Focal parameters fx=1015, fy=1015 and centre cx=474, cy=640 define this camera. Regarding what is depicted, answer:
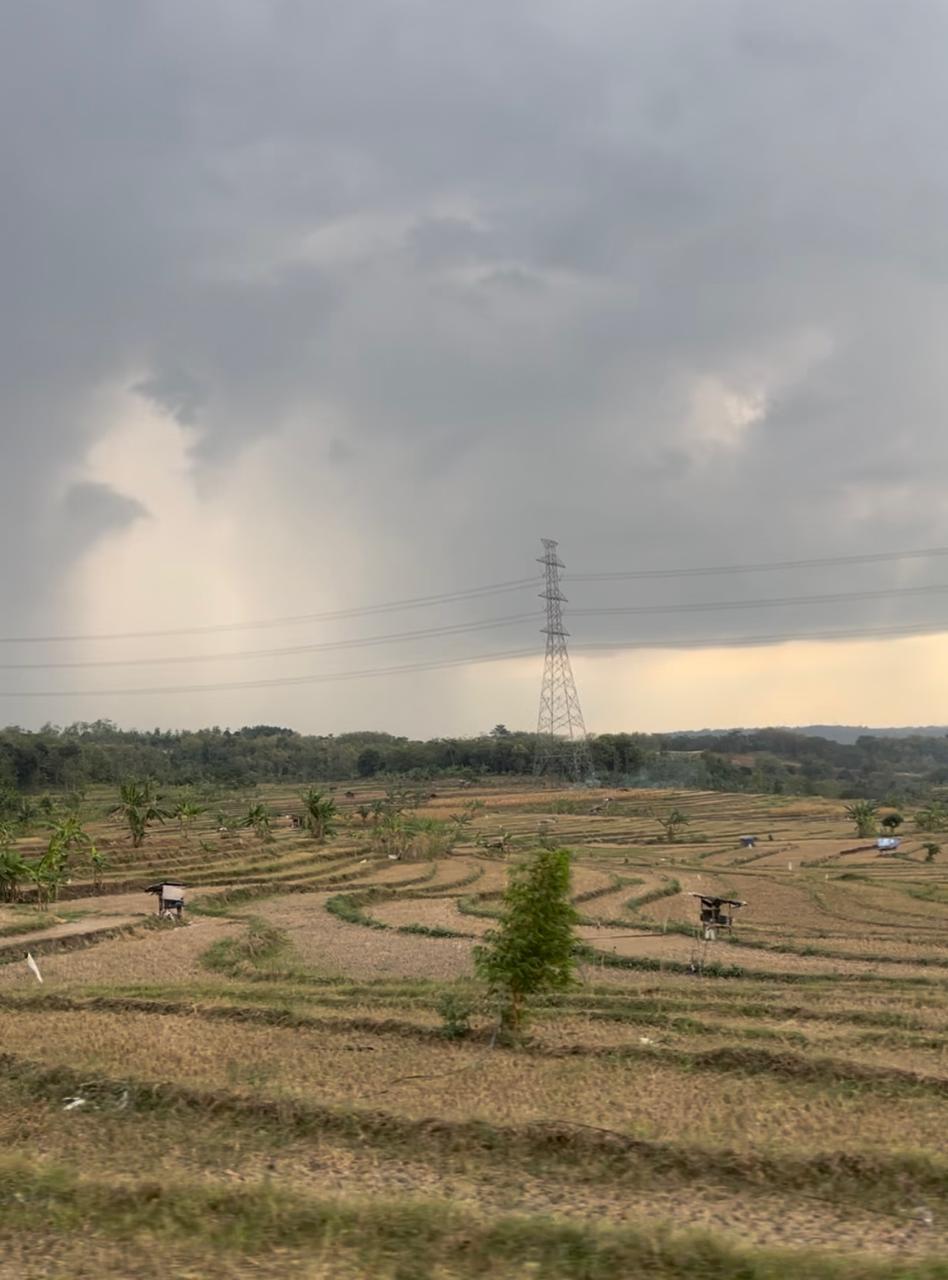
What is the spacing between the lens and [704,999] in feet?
72.3

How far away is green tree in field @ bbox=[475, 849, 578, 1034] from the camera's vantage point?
17453 millimetres

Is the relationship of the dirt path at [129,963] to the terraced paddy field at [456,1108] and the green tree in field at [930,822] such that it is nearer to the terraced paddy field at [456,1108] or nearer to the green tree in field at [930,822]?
the terraced paddy field at [456,1108]

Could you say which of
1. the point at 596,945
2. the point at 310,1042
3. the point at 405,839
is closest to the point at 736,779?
the point at 405,839

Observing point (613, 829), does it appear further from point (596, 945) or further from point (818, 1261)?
point (818, 1261)

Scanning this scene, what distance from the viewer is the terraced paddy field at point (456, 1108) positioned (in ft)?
29.7

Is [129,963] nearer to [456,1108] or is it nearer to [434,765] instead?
[456,1108]

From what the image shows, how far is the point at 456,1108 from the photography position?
44.2ft

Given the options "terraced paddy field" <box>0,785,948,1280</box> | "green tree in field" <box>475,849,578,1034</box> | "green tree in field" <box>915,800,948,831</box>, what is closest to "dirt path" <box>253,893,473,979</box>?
"terraced paddy field" <box>0,785,948,1280</box>

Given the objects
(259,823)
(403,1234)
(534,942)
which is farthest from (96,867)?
(403,1234)

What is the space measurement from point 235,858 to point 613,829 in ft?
132

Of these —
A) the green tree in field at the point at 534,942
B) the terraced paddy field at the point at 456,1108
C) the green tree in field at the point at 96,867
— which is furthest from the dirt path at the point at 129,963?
the green tree in field at the point at 96,867

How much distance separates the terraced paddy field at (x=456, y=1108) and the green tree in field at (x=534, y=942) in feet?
3.23

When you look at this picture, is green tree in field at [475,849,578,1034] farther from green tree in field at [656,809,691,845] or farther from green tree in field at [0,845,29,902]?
green tree in field at [656,809,691,845]

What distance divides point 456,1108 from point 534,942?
14.2 feet
